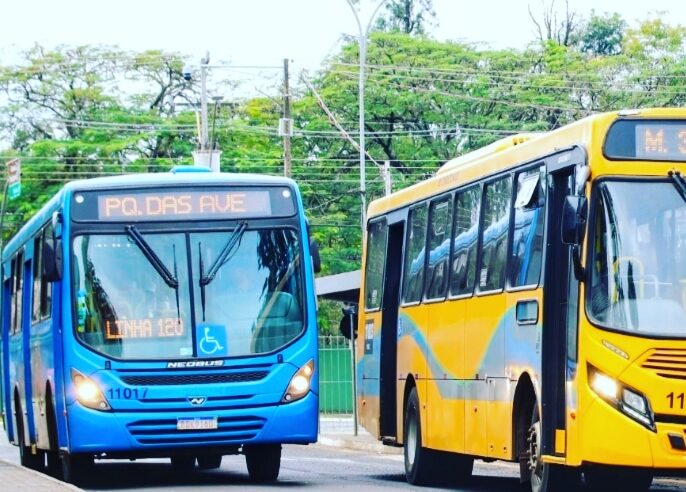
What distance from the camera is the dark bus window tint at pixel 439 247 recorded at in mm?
17609

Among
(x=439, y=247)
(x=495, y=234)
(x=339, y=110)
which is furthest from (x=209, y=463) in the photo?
(x=339, y=110)

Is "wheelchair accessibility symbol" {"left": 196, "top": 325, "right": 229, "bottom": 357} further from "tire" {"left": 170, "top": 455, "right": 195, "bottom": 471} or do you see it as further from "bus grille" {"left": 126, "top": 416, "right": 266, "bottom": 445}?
"tire" {"left": 170, "top": 455, "right": 195, "bottom": 471}

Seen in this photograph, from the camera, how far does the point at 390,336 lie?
2039 centimetres

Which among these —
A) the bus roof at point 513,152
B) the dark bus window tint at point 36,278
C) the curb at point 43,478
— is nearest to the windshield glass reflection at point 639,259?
the bus roof at point 513,152

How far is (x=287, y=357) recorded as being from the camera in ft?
56.7

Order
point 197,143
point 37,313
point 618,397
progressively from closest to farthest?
1. point 618,397
2. point 37,313
3. point 197,143

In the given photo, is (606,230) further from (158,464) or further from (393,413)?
(158,464)

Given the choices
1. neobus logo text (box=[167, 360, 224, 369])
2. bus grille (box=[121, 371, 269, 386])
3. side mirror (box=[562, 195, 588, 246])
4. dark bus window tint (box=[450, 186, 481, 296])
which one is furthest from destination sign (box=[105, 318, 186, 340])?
side mirror (box=[562, 195, 588, 246])

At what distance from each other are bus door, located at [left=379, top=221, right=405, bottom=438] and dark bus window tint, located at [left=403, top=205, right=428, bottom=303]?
769mm

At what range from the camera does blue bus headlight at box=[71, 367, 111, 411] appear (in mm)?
16906

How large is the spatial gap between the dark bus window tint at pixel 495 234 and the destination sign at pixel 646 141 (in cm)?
243

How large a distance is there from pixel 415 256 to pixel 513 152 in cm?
384

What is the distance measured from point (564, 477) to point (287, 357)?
13.8ft

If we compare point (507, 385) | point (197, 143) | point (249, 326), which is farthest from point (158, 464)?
point (197, 143)
